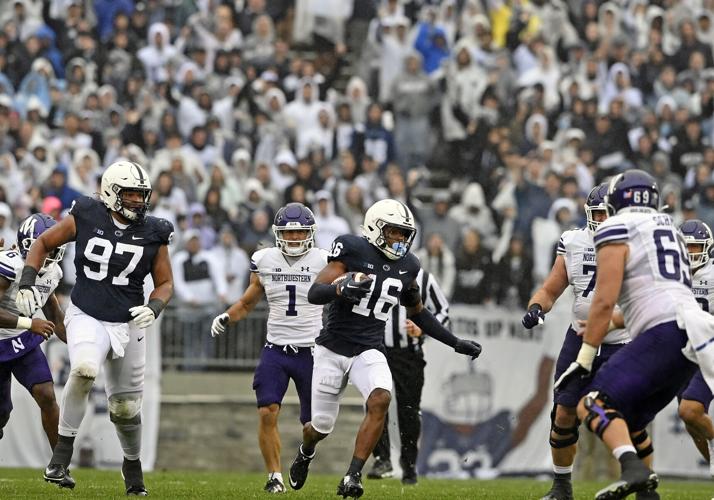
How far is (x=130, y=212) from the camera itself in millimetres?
9445

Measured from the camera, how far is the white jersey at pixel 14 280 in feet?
33.0

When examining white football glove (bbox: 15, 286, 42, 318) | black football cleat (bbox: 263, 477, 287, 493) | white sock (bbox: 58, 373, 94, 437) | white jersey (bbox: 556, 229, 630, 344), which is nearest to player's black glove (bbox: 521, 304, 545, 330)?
white jersey (bbox: 556, 229, 630, 344)

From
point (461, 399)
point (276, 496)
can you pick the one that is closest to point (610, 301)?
point (276, 496)

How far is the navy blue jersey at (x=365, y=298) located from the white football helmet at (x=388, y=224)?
0.23 feet

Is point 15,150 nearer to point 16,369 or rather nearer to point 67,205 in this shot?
point 67,205

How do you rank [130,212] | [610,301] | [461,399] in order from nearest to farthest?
1. [610,301]
2. [130,212]
3. [461,399]

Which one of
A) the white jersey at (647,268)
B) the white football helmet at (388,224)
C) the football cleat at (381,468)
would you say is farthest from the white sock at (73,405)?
the football cleat at (381,468)

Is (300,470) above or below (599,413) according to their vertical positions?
below

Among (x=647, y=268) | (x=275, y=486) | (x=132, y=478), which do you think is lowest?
(x=275, y=486)

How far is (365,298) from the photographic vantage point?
9.48 meters

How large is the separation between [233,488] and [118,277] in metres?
2.21

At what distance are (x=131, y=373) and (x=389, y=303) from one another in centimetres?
174

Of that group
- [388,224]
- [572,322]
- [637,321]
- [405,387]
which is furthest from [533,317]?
[405,387]

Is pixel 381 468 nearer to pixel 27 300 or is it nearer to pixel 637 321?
pixel 27 300
